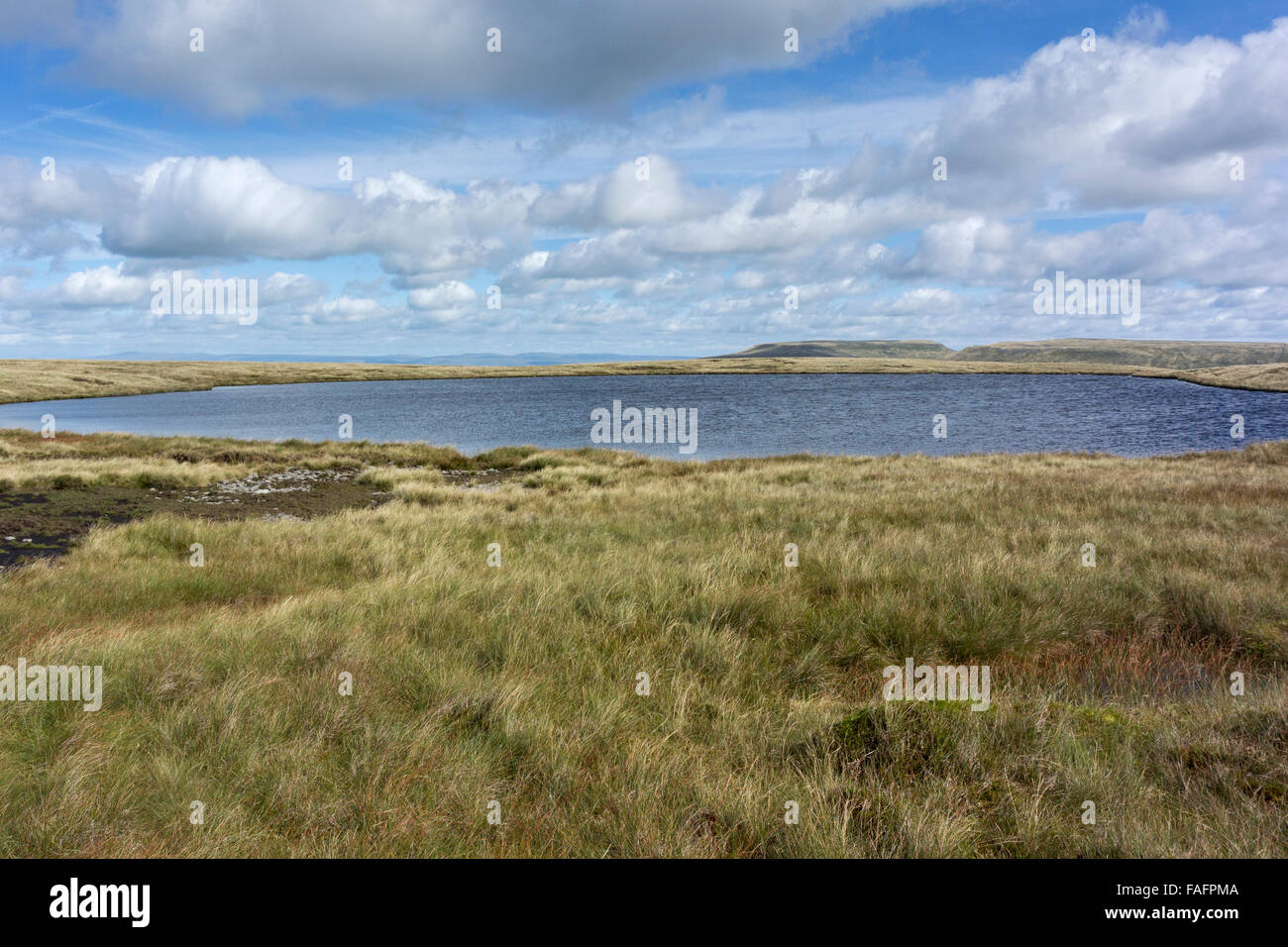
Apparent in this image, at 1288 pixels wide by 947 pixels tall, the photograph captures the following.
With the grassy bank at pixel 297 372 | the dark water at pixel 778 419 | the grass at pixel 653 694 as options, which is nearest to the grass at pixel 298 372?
the grassy bank at pixel 297 372

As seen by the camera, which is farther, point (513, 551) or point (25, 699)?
point (513, 551)

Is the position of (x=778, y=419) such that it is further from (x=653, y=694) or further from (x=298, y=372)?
(x=298, y=372)

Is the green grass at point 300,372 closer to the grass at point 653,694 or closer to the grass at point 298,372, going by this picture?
the grass at point 298,372

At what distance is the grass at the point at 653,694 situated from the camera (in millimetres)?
3463

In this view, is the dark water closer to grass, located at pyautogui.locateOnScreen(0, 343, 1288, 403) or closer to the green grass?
the green grass

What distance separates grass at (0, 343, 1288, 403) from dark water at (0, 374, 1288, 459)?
32.7ft

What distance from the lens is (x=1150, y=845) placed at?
10.5ft

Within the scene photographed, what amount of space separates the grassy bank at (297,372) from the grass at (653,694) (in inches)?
4001

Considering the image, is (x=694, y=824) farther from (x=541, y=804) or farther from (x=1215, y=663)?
(x=1215, y=663)

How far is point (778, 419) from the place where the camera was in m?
60.0

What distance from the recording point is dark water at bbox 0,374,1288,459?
4262cm

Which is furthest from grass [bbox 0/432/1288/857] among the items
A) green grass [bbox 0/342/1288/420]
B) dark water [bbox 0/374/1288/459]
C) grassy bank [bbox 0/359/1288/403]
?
grassy bank [bbox 0/359/1288/403]
